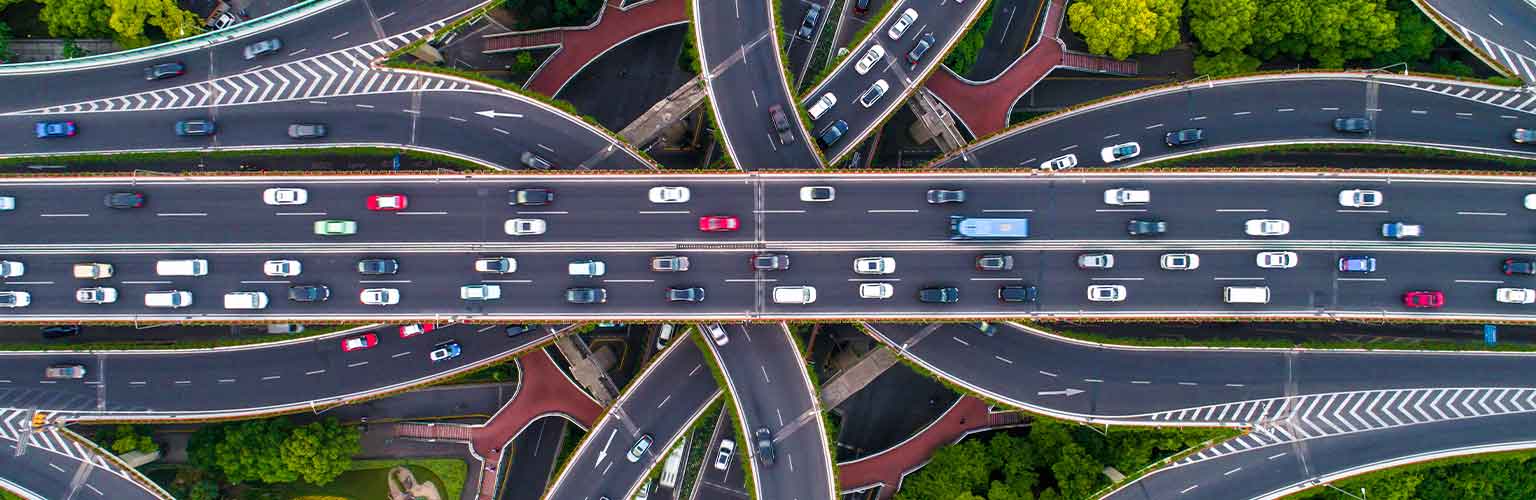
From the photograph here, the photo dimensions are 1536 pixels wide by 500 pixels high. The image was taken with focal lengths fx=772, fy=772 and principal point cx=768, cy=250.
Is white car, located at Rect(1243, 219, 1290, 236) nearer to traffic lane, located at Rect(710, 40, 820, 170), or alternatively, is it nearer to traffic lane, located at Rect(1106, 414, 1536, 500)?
traffic lane, located at Rect(1106, 414, 1536, 500)

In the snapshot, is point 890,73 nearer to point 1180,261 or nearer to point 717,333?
point 717,333

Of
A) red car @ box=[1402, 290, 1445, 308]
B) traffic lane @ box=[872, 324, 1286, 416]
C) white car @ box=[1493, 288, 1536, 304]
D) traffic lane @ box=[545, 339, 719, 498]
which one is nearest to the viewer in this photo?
red car @ box=[1402, 290, 1445, 308]

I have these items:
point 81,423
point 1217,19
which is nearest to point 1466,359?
point 1217,19

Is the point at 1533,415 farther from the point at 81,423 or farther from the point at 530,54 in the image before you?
the point at 81,423

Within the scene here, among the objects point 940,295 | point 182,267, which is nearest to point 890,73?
point 940,295

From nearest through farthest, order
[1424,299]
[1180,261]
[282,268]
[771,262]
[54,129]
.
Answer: [771,262], [282,268], [1180,261], [1424,299], [54,129]

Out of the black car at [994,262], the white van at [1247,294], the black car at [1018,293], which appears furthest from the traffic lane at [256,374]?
the white van at [1247,294]

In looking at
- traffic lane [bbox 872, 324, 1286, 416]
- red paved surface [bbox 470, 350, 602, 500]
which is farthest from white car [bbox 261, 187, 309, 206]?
traffic lane [bbox 872, 324, 1286, 416]
